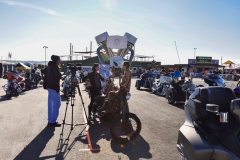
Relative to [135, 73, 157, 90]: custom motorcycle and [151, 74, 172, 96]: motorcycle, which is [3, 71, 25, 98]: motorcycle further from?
[135, 73, 157, 90]: custom motorcycle

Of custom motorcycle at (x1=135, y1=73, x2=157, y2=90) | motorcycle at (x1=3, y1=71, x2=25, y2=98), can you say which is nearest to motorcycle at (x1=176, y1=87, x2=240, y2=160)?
motorcycle at (x1=3, y1=71, x2=25, y2=98)

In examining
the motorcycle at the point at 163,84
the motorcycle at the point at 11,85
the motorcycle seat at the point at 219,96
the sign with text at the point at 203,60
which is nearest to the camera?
the motorcycle seat at the point at 219,96

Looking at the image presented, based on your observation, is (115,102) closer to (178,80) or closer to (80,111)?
(80,111)

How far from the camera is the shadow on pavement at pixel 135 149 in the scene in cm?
436

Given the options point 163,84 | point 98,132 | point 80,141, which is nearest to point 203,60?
point 163,84

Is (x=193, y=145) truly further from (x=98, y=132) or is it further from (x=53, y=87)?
(x=53, y=87)

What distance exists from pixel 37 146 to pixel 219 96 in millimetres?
3765

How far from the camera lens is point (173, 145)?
16.1ft

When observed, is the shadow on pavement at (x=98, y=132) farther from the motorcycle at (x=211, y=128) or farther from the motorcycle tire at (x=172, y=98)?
the motorcycle tire at (x=172, y=98)

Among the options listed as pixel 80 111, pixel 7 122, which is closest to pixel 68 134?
pixel 7 122

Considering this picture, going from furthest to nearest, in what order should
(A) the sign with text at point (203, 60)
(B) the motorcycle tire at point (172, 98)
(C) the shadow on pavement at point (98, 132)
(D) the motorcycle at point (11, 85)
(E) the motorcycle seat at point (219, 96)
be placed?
(A) the sign with text at point (203, 60) < (D) the motorcycle at point (11, 85) < (B) the motorcycle tire at point (172, 98) < (C) the shadow on pavement at point (98, 132) < (E) the motorcycle seat at point (219, 96)

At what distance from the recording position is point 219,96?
10.1ft

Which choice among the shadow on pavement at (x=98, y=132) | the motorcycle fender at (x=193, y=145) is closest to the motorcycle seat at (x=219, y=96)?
the motorcycle fender at (x=193, y=145)

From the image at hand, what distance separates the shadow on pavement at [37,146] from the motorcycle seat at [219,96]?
322 centimetres
